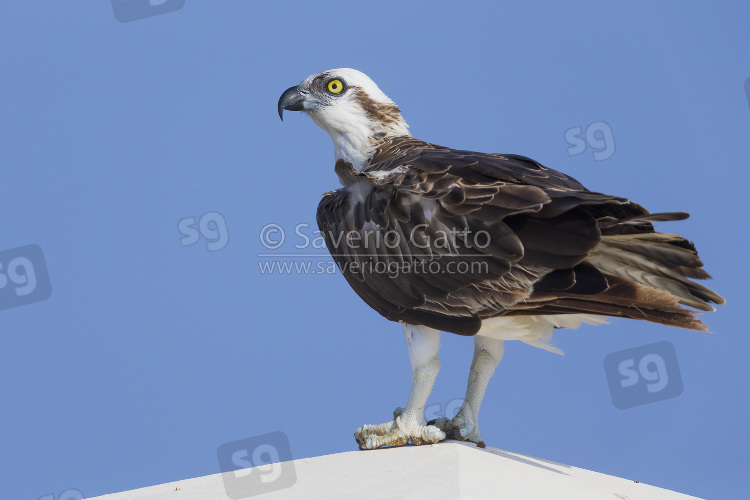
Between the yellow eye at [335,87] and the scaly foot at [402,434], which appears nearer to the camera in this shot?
the scaly foot at [402,434]

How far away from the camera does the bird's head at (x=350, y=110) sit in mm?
8109

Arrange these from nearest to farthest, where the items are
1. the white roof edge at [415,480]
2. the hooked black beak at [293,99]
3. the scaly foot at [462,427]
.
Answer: the white roof edge at [415,480] < the scaly foot at [462,427] < the hooked black beak at [293,99]

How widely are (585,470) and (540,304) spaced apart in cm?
184

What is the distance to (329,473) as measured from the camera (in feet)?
22.0

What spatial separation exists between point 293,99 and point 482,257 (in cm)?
279

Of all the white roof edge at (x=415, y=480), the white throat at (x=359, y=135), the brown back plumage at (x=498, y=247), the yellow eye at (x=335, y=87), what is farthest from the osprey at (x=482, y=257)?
the yellow eye at (x=335, y=87)

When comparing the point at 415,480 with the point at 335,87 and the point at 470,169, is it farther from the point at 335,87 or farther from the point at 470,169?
the point at 335,87

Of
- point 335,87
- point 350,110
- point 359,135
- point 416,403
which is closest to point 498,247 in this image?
point 416,403

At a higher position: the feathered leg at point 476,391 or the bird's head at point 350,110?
the bird's head at point 350,110

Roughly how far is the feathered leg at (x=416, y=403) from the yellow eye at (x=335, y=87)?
236 centimetres

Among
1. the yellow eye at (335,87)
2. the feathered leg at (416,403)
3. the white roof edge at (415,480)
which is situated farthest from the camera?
the yellow eye at (335,87)

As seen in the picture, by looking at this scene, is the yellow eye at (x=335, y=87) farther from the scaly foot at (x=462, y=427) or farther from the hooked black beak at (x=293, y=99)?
the scaly foot at (x=462, y=427)

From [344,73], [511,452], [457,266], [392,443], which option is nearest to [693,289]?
[457,266]

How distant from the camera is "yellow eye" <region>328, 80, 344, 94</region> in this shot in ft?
27.0
